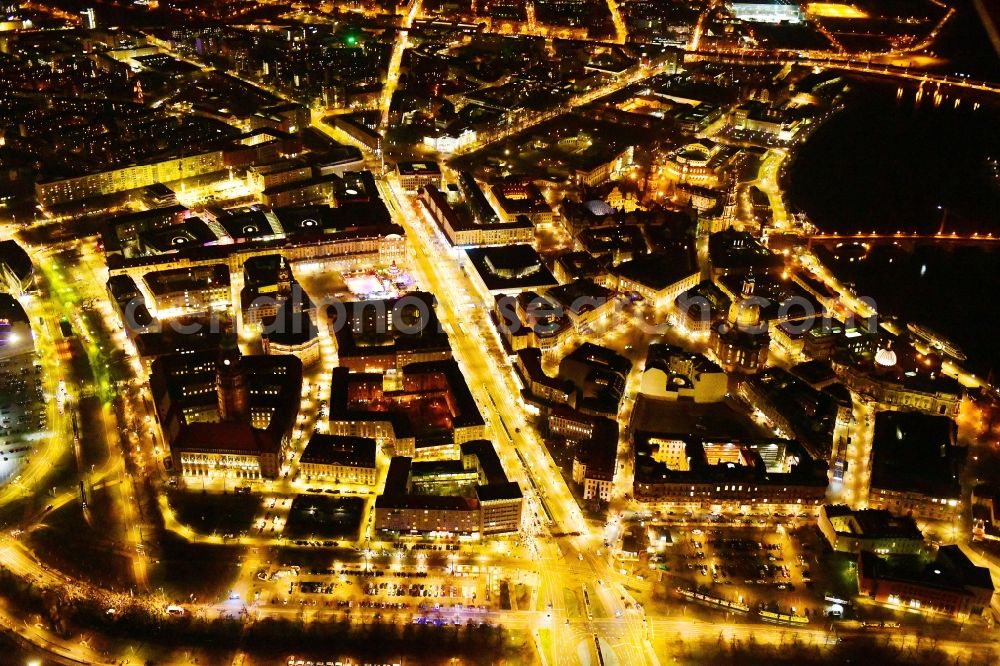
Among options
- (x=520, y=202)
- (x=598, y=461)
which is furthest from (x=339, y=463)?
(x=520, y=202)

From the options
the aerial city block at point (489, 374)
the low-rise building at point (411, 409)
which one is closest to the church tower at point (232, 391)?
the aerial city block at point (489, 374)

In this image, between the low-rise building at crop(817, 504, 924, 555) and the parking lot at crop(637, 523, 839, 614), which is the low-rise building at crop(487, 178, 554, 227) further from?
the low-rise building at crop(817, 504, 924, 555)

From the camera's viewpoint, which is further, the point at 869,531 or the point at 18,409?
the point at 18,409

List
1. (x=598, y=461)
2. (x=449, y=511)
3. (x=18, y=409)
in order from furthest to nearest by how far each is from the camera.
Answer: (x=18, y=409) < (x=598, y=461) < (x=449, y=511)

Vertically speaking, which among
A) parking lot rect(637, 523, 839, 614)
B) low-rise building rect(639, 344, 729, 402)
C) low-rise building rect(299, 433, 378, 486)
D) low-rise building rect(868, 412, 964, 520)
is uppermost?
low-rise building rect(639, 344, 729, 402)

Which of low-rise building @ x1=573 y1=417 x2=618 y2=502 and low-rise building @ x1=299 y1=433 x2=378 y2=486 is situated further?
low-rise building @ x1=299 y1=433 x2=378 y2=486

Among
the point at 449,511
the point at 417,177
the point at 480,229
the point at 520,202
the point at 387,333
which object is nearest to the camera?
the point at 449,511

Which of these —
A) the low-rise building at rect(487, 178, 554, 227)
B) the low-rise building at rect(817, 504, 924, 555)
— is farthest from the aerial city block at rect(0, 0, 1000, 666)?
the low-rise building at rect(487, 178, 554, 227)

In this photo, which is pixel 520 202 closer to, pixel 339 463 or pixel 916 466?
pixel 339 463

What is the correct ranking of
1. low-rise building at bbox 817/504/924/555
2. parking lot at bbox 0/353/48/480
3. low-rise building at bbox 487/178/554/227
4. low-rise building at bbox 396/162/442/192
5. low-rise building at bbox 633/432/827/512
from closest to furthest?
low-rise building at bbox 817/504/924/555
low-rise building at bbox 633/432/827/512
parking lot at bbox 0/353/48/480
low-rise building at bbox 487/178/554/227
low-rise building at bbox 396/162/442/192

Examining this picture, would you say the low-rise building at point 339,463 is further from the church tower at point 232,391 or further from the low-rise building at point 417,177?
the low-rise building at point 417,177
